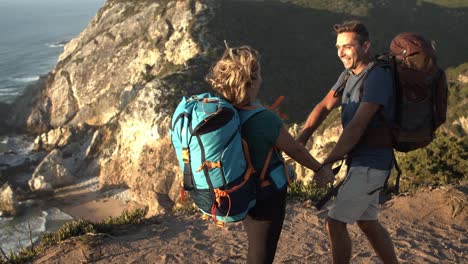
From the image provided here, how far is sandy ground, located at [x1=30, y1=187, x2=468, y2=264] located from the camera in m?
6.28

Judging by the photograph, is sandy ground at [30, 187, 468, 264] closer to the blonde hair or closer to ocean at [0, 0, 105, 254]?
ocean at [0, 0, 105, 254]

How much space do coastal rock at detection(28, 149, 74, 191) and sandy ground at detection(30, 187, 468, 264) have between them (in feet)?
89.0

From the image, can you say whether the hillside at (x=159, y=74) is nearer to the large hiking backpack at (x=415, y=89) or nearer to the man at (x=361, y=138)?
the man at (x=361, y=138)

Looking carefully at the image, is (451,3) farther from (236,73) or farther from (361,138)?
(236,73)

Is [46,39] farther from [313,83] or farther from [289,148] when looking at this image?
[289,148]

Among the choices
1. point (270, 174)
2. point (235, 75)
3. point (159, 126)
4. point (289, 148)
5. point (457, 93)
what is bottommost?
point (159, 126)

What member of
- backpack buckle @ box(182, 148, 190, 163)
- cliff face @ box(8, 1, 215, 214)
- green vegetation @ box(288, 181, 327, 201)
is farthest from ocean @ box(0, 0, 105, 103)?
backpack buckle @ box(182, 148, 190, 163)

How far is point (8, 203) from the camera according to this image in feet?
94.2

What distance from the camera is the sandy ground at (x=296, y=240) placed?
20.6ft

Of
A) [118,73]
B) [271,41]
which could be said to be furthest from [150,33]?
[271,41]

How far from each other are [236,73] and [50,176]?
3306 centimetres

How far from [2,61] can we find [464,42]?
80.6 meters

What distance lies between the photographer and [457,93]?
2569cm

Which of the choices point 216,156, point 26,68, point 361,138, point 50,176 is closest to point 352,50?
point 361,138
